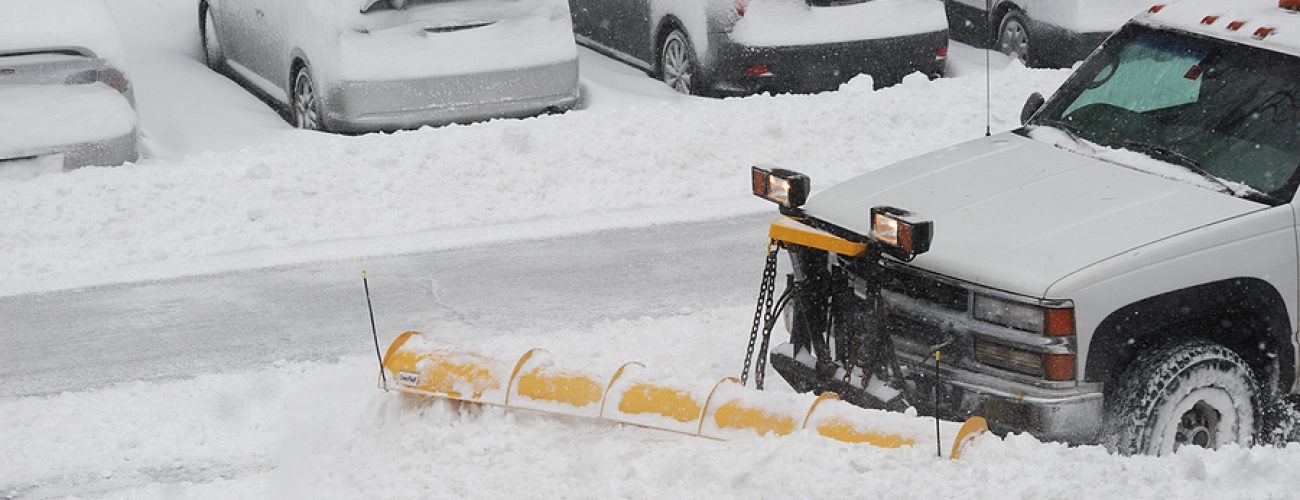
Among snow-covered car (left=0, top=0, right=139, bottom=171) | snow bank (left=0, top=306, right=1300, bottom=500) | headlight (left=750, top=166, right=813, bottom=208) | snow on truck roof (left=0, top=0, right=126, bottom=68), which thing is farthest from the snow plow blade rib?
snow on truck roof (left=0, top=0, right=126, bottom=68)

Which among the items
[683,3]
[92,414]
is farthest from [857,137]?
[92,414]

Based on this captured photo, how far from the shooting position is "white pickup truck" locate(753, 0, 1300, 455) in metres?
5.09

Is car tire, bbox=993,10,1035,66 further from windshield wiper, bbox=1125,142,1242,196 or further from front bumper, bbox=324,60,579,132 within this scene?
windshield wiper, bbox=1125,142,1242,196

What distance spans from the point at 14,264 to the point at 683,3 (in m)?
5.66

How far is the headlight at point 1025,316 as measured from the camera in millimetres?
4996

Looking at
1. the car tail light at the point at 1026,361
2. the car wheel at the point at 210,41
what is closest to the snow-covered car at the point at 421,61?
the car wheel at the point at 210,41

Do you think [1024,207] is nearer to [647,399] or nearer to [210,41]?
[647,399]

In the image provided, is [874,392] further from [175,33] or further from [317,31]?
[175,33]

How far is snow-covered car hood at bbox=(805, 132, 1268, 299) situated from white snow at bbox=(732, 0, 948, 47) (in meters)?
5.57

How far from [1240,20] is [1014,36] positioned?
7937 mm

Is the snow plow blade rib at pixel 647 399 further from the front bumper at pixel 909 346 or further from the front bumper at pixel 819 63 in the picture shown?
the front bumper at pixel 819 63

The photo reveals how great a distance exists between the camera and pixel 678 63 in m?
12.5

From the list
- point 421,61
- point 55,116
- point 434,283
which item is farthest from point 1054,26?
point 55,116

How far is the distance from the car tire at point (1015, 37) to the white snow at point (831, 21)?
1.62 m
